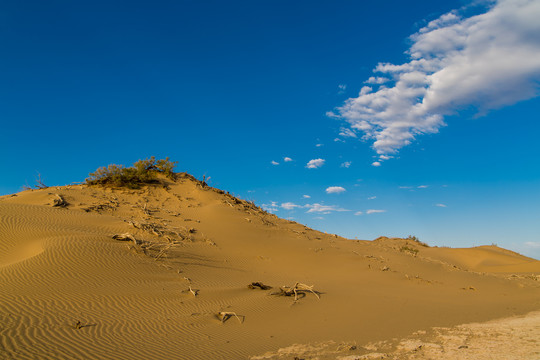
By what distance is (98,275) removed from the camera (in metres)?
8.59

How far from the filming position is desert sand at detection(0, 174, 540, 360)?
5770 millimetres

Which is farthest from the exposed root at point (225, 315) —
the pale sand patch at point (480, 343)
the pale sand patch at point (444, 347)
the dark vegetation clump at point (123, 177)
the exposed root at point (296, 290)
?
the dark vegetation clump at point (123, 177)

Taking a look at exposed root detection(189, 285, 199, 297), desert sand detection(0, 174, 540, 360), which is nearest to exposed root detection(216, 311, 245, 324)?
desert sand detection(0, 174, 540, 360)

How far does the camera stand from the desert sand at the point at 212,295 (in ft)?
18.9

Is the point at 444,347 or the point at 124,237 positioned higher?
the point at 124,237

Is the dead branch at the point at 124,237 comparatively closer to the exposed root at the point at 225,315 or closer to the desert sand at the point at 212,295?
the desert sand at the point at 212,295

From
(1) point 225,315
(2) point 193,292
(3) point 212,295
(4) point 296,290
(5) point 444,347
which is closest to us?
(5) point 444,347

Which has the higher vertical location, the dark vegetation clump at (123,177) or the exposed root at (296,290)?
the dark vegetation clump at (123,177)

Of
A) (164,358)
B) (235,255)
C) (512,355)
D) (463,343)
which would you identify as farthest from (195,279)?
(512,355)

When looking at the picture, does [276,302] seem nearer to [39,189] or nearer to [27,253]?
[27,253]

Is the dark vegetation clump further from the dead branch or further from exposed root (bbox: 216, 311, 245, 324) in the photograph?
exposed root (bbox: 216, 311, 245, 324)

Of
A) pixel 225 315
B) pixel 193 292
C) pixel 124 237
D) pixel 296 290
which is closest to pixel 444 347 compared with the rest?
pixel 296 290

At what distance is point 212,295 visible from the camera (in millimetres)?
8812

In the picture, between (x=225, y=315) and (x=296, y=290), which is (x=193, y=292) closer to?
(x=225, y=315)
